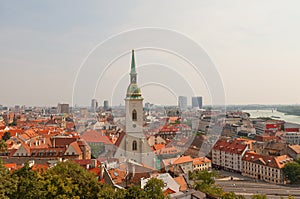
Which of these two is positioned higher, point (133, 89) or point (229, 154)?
point (133, 89)

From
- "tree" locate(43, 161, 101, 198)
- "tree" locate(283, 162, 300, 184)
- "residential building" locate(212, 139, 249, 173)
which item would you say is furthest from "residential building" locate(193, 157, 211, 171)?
"tree" locate(43, 161, 101, 198)

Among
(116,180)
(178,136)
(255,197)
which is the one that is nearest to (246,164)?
(178,136)

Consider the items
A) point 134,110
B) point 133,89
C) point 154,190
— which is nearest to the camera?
point 154,190

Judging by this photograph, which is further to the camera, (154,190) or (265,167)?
(265,167)

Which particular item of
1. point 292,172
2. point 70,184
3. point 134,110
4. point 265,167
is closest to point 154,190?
point 70,184

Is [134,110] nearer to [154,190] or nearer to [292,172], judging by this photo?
[154,190]

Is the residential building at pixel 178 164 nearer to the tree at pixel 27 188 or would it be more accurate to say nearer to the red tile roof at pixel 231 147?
the red tile roof at pixel 231 147

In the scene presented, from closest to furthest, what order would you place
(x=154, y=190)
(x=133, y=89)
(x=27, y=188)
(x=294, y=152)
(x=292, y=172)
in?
(x=27, y=188)
(x=154, y=190)
(x=133, y=89)
(x=292, y=172)
(x=294, y=152)
